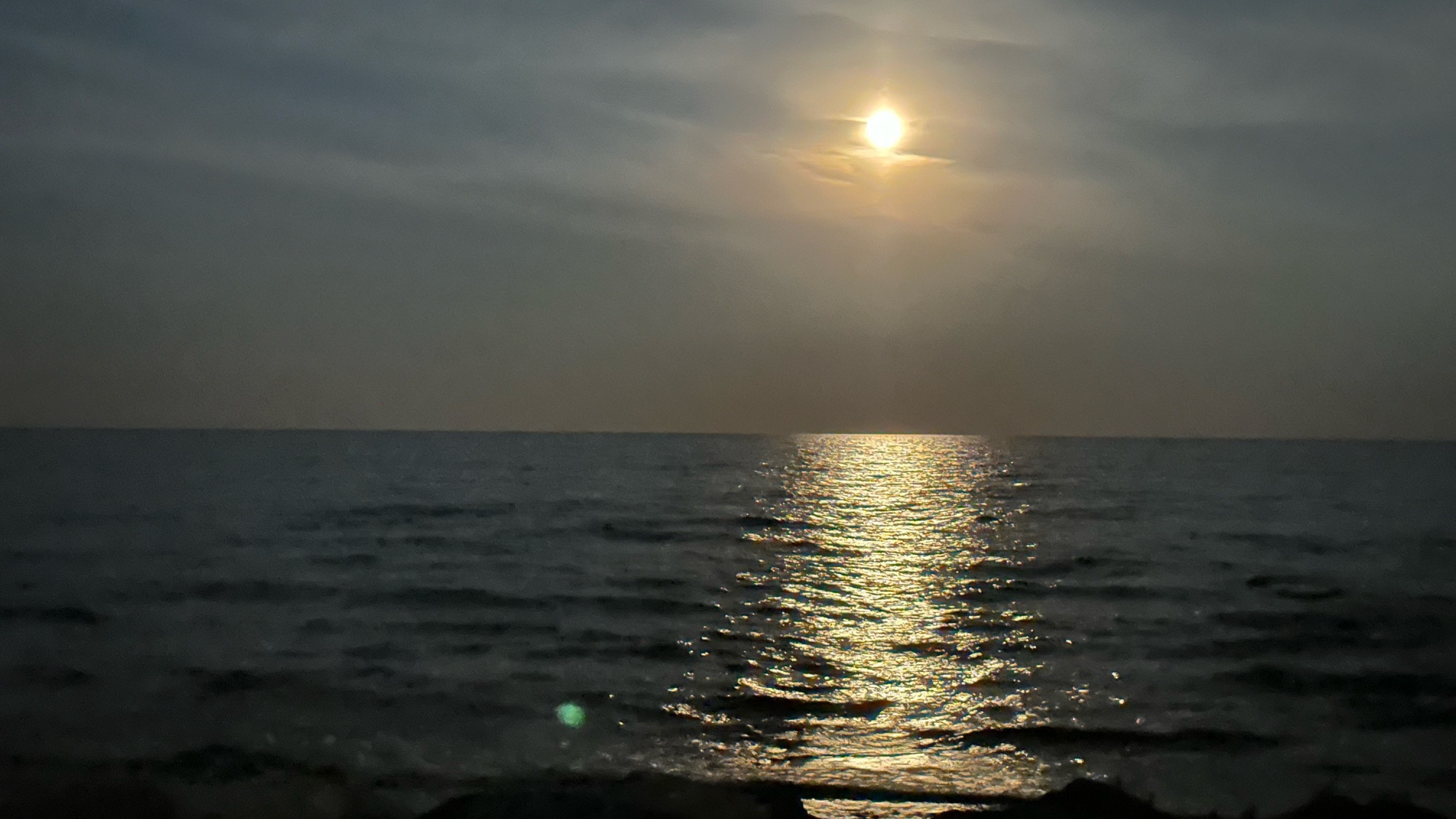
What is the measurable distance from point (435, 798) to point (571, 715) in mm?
3646

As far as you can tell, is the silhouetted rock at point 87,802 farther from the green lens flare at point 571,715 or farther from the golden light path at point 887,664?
the golden light path at point 887,664

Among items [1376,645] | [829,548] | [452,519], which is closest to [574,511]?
[452,519]

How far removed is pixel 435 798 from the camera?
35.2ft

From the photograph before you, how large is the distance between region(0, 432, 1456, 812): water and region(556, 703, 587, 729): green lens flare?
0.06 meters

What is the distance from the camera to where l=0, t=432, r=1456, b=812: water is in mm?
12523

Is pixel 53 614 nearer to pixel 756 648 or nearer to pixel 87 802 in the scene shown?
pixel 87 802

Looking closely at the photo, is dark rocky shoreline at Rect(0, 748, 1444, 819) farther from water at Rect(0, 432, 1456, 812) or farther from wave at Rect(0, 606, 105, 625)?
wave at Rect(0, 606, 105, 625)

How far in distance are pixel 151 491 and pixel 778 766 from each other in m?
65.2

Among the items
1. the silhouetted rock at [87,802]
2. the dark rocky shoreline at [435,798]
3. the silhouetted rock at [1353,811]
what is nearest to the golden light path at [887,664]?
the dark rocky shoreline at [435,798]

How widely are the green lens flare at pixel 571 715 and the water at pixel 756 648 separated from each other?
0.06 metres

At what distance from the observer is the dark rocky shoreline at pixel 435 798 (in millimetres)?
8422

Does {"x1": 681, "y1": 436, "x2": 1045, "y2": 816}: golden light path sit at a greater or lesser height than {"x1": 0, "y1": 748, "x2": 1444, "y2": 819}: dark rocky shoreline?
lesser

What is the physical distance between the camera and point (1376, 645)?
1948 cm

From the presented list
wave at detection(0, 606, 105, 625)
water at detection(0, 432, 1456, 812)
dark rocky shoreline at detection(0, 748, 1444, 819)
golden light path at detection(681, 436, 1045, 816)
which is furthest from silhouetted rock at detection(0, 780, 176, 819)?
wave at detection(0, 606, 105, 625)
